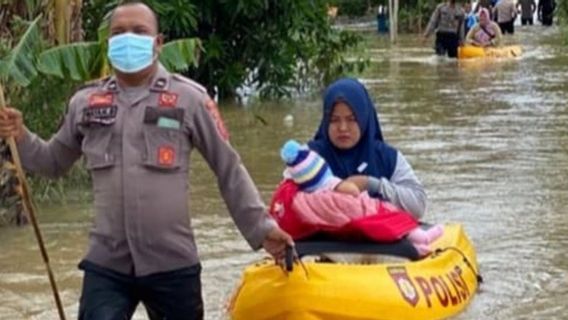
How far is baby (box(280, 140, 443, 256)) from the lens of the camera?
23.9ft

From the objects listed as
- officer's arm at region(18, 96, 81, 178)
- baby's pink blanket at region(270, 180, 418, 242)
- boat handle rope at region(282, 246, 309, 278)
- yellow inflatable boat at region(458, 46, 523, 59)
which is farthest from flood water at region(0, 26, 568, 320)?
yellow inflatable boat at region(458, 46, 523, 59)

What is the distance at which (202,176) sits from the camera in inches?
523

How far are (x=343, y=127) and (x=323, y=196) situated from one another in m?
0.40

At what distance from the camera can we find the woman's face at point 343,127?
292 inches

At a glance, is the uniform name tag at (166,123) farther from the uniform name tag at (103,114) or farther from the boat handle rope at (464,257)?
the boat handle rope at (464,257)

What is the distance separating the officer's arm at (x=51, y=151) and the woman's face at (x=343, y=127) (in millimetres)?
2049

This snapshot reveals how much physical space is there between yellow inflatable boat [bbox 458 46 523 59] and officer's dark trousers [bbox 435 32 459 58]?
0.25m

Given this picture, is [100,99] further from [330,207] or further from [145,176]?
[330,207]

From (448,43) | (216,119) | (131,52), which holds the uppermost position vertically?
(131,52)

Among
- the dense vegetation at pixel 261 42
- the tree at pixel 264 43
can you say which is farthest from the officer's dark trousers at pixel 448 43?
the tree at pixel 264 43

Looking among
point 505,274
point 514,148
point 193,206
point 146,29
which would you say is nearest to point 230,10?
point 514,148

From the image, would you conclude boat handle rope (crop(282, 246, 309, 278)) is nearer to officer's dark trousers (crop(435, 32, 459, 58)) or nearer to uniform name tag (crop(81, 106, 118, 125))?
uniform name tag (crop(81, 106, 118, 125))

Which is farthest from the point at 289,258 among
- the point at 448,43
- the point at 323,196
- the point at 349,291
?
the point at 448,43

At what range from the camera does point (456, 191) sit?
40.3ft
